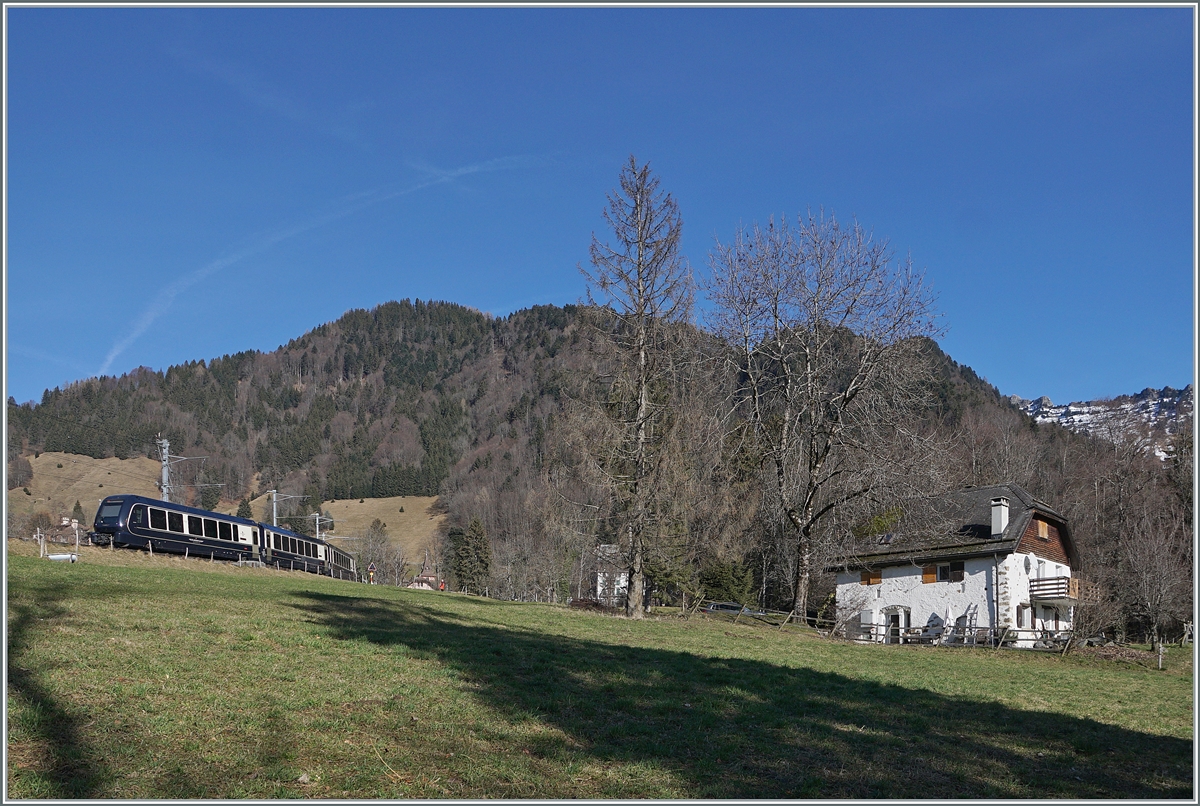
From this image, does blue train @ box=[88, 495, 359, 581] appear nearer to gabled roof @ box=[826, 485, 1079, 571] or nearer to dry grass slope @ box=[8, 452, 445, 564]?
gabled roof @ box=[826, 485, 1079, 571]

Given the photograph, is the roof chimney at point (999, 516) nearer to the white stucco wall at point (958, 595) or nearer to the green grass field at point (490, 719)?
the white stucco wall at point (958, 595)

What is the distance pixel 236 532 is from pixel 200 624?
35.6 metres

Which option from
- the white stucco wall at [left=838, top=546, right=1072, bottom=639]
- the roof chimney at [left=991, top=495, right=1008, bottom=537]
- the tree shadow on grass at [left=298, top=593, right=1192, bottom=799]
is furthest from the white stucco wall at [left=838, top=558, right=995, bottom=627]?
the tree shadow on grass at [left=298, top=593, right=1192, bottom=799]

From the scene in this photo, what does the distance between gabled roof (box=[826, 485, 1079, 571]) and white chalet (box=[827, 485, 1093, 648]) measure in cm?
5

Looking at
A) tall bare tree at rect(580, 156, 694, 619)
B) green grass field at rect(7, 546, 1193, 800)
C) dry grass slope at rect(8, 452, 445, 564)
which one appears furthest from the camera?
dry grass slope at rect(8, 452, 445, 564)

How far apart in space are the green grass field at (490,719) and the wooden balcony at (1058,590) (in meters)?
24.6

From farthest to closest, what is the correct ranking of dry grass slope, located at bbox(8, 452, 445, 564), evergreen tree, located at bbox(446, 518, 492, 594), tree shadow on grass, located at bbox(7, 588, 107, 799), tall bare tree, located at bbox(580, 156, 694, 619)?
1. dry grass slope, located at bbox(8, 452, 445, 564)
2. evergreen tree, located at bbox(446, 518, 492, 594)
3. tall bare tree, located at bbox(580, 156, 694, 619)
4. tree shadow on grass, located at bbox(7, 588, 107, 799)

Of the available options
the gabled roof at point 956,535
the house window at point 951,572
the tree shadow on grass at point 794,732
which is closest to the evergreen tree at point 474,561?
the gabled roof at point 956,535

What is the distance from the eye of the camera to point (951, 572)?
130ft

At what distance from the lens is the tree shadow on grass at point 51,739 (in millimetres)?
6156

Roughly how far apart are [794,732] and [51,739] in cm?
691

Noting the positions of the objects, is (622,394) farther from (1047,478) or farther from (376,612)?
(1047,478)

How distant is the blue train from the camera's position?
124 feet

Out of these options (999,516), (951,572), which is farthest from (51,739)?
(999,516)
